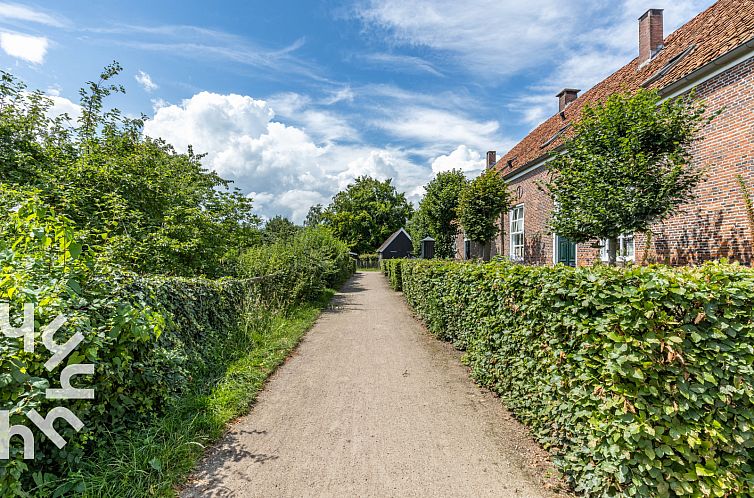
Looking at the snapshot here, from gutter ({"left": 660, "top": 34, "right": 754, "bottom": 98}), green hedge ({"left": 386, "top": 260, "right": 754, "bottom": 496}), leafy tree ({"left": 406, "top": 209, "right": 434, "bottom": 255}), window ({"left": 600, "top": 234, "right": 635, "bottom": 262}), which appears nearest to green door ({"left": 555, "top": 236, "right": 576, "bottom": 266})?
window ({"left": 600, "top": 234, "right": 635, "bottom": 262})

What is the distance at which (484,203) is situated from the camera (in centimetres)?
1638

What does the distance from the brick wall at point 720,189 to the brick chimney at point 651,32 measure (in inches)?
197

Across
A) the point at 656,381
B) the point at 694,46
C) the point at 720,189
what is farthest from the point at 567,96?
the point at 656,381

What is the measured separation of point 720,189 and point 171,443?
11480mm

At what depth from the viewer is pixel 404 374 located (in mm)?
5816

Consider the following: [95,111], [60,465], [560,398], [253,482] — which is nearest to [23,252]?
[60,465]

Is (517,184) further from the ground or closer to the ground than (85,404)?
further from the ground

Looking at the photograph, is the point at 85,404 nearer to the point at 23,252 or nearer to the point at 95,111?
the point at 23,252

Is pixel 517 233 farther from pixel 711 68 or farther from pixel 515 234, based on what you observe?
pixel 711 68

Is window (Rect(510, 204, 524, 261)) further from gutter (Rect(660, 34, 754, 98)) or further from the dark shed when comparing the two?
the dark shed

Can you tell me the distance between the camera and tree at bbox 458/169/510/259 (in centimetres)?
1634

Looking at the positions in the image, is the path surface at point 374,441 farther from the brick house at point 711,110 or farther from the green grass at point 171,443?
the brick house at point 711,110

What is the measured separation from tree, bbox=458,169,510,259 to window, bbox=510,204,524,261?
77.0 inches

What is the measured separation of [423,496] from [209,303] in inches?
182
